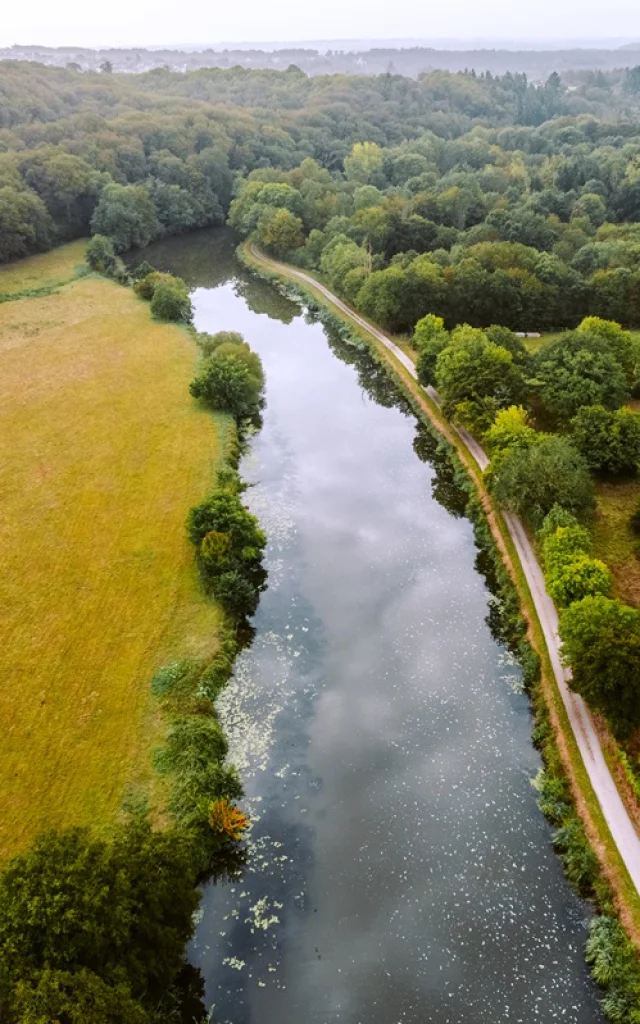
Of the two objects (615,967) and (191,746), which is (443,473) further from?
(615,967)

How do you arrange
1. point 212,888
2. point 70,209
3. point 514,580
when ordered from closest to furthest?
point 212,888 < point 514,580 < point 70,209

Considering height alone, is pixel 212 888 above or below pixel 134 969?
below

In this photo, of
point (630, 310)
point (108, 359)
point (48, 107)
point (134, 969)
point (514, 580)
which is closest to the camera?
point (134, 969)

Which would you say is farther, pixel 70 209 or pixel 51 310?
Result: pixel 70 209

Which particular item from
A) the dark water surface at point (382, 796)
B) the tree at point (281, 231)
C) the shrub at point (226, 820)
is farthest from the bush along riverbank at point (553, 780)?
the tree at point (281, 231)

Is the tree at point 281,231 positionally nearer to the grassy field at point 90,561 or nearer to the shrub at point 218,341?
the grassy field at point 90,561

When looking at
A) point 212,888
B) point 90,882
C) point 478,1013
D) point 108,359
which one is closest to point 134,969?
point 90,882

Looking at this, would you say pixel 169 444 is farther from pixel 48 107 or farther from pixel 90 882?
pixel 48 107

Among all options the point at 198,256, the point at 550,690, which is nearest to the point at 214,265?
the point at 198,256

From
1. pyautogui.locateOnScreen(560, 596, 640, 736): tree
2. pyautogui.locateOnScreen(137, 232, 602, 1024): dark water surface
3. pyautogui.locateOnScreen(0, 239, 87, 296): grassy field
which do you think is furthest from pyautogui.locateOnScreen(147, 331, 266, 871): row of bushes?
pyautogui.locateOnScreen(0, 239, 87, 296): grassy field
